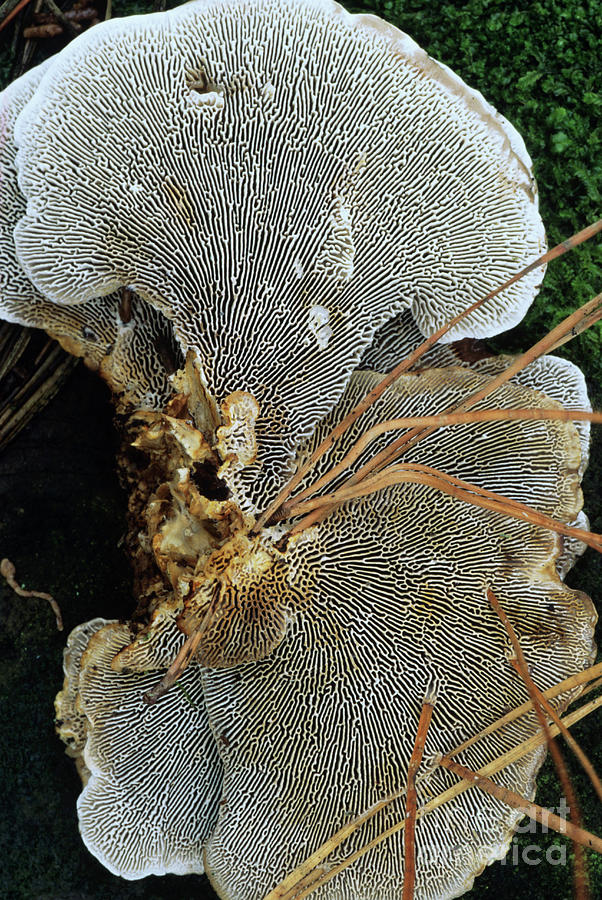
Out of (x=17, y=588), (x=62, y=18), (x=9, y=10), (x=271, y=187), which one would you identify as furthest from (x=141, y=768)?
(x=9, y=10)

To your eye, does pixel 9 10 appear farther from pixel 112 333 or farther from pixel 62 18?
pixel 112 333

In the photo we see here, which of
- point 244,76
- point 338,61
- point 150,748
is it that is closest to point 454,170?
point 338,61

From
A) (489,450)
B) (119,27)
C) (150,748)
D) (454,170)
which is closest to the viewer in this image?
(119,27)

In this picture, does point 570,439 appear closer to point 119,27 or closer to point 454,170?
point 454,170

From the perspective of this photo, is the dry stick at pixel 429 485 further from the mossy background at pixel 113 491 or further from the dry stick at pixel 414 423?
the mossy background at pixel 113 491

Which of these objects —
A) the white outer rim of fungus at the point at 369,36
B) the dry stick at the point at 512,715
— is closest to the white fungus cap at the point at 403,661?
the dry stick at the point at 512,715

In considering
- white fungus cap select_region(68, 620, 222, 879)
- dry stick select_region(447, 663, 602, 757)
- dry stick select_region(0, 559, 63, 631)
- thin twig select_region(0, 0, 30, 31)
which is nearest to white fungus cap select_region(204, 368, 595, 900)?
dry stick select_region(447, 663, 602, 757)

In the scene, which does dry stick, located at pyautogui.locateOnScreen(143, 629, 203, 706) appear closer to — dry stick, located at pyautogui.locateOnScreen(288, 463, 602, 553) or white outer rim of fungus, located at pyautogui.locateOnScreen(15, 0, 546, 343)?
dry stick, located at pyautogui.locateOnScreen(288, 463, 602, 553)
